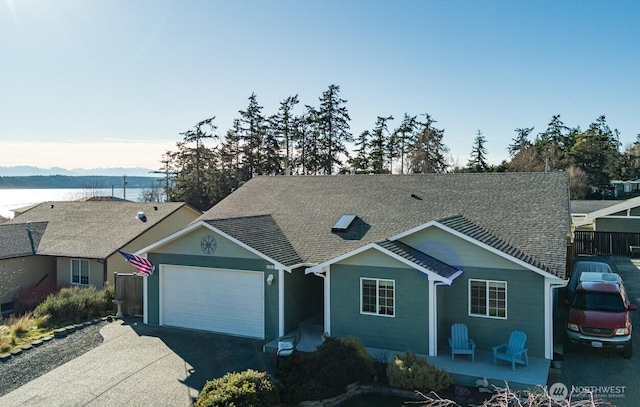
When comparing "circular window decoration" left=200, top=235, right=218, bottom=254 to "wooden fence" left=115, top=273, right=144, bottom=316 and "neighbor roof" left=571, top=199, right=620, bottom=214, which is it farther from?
"neighbor roof" left=571, top=199, right=620, bottom=214

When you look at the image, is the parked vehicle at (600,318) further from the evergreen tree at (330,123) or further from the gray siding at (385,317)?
the evergreen tree at (330,123)

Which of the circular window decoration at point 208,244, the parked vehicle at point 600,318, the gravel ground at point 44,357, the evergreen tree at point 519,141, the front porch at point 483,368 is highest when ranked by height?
the evergreen tree at point 519,141

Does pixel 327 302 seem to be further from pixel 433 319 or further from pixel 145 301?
pixel 145 301

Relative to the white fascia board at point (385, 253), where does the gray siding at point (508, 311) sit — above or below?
below

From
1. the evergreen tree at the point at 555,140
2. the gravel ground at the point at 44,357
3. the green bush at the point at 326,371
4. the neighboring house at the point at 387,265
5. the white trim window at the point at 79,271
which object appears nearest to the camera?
the green bush at the point at 326,371

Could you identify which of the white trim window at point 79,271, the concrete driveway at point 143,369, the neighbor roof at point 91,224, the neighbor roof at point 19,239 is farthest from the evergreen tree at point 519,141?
the concrete driveway at point 143,369

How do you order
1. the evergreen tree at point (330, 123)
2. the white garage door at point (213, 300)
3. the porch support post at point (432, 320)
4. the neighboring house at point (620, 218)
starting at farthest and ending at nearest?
the evergreen tree at point (330, 123) < the neighboring house at point (620, 218) < the white garage door at point (213, 300) < the porch support post at point (432, 320)

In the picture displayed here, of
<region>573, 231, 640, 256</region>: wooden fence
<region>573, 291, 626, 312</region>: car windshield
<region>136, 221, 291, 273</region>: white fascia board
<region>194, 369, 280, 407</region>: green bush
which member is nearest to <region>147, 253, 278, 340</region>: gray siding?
<region>136, 221, 291, 273</region>: white fascia board

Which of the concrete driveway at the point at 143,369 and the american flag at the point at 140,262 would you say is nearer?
the concrete driveway at the point at 143,369

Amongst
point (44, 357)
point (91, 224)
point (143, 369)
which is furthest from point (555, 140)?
point (44, 357)

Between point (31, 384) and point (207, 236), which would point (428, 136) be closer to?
point (207, 236)
